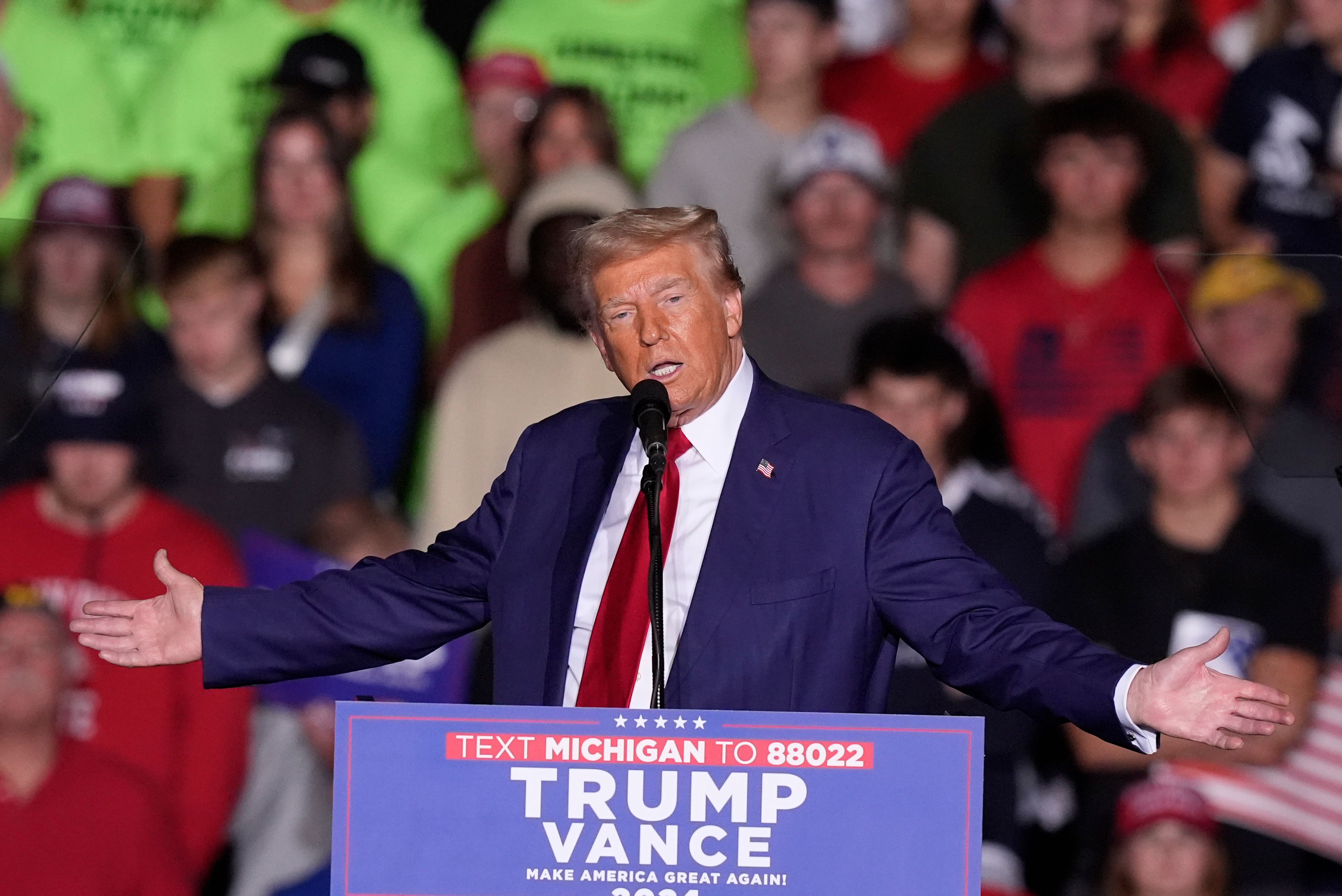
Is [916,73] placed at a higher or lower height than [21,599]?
higher

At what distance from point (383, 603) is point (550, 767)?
53 centimetres

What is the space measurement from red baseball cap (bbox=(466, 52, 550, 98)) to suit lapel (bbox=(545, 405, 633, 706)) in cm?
277

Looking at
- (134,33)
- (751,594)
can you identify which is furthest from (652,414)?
(134,33)

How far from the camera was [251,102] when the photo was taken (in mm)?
4957

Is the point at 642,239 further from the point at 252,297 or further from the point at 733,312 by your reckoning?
the point at 252,297

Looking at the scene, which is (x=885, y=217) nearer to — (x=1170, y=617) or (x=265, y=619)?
(x=1170, y=617)

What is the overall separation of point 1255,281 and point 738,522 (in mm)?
763

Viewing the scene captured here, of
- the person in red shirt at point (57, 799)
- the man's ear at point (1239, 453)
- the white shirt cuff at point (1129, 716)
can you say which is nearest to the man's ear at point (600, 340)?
the white shirt cuff at point (1129, 716)

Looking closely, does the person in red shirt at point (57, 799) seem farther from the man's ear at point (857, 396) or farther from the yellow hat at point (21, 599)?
the man's ear at point (857, 396)

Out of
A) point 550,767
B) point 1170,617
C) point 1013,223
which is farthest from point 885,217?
point 550,767

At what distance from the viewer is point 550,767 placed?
A: 183 cm

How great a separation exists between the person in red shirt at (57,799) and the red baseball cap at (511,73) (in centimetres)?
185

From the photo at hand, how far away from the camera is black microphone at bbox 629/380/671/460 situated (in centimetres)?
194

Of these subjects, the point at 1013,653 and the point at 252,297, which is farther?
the point at 252,297
